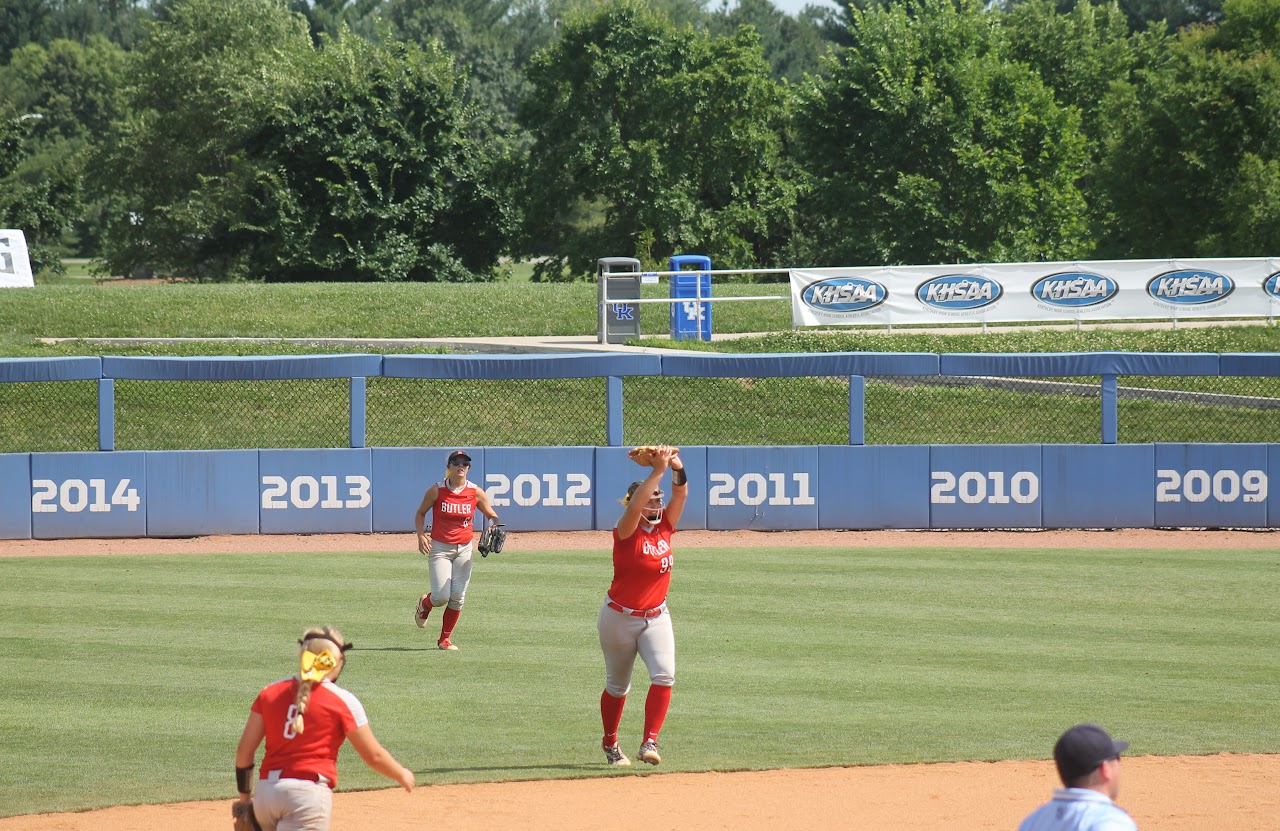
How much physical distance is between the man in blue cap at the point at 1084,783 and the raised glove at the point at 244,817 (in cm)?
304

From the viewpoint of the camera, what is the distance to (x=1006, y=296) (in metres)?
30.4

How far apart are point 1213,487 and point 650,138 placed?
34771mm

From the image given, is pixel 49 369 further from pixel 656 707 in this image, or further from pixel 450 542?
pixel 656 707

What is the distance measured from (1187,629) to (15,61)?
104 meters

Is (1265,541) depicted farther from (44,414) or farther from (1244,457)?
(44,414)

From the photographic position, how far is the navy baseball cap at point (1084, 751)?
4309 mm

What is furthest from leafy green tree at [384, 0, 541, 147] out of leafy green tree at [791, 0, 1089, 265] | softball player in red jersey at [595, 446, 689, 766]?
softball player in red jersey at [595, 446, 689, 766]

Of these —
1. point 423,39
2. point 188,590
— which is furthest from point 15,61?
point 188,590

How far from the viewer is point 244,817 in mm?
5477

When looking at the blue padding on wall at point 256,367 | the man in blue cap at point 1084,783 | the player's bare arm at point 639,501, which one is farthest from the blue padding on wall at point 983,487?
the man in blue cap at point 1084,783

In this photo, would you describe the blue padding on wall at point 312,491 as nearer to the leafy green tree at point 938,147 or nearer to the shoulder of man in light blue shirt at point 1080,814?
the shoulder of man in light blue shirt at point 1080,814

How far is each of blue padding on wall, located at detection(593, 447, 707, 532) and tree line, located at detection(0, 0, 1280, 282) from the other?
23.0 meters

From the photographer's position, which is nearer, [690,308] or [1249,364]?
[1249,364]

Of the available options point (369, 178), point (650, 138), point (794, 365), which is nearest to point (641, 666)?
point (794, 365)
